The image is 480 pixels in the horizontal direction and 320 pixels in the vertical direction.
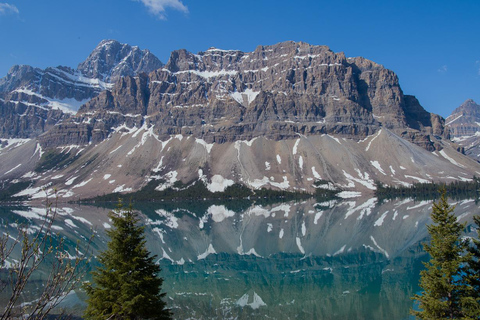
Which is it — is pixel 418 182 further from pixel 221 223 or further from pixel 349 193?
pixel 221 223

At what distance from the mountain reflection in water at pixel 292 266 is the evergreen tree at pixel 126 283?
608cm

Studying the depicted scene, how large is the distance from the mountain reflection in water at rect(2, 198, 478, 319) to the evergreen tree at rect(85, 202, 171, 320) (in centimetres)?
608

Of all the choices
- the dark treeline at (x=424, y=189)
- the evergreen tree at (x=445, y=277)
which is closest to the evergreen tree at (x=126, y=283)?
the evergreen tree at (x=445, y=277)

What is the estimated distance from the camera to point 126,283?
54.9ft

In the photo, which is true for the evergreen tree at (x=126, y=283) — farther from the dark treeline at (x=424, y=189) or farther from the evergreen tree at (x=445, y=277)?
the dark treeline at (x=424, y=189)

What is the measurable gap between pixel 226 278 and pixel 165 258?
660 inches

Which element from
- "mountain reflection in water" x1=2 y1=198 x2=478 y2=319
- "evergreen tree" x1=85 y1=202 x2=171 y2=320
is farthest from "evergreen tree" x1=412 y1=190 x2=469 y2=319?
"mountain reflection in water" x1=2 y1=198 x2=478 y2=319

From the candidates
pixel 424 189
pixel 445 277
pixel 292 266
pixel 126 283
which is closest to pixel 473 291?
pixel 445 277

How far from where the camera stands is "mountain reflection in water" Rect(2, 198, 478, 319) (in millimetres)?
34875

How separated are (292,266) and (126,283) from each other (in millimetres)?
39113

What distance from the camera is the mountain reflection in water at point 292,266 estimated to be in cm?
3488

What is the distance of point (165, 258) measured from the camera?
58.6 m

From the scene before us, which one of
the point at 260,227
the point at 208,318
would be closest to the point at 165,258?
the point at 208,318

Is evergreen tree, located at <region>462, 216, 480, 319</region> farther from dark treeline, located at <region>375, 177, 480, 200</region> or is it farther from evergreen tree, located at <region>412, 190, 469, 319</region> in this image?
dark treeline, located at <region>375, 177, 480, 200</region>
